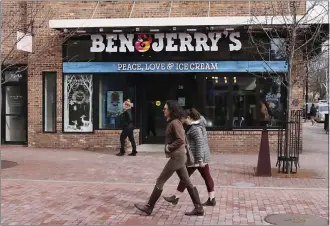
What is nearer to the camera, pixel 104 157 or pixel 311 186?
pixel 311 186

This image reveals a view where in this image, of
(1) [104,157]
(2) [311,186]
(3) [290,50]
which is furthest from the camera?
(1) [104,157]

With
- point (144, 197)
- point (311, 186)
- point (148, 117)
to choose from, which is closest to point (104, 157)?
point (148, 117)

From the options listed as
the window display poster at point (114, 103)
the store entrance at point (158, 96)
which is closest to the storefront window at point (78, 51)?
the window display poster at point (114, 103)

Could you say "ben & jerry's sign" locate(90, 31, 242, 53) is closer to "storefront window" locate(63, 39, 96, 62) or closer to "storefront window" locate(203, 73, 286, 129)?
"storefront window" locate(63, 39, 96, 62)

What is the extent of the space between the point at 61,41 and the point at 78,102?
211 cm

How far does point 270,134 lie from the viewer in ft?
49.6

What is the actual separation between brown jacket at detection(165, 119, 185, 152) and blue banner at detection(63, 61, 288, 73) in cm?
815

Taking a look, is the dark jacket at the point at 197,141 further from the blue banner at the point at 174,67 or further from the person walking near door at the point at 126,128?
the blue banner at the point at 174,67

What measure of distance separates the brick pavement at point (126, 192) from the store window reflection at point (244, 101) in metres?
2.11

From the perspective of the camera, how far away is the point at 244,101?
1532 centimetres

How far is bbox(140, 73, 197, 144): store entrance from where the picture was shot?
1633 centimetres

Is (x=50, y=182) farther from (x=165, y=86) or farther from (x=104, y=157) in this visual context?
(x=165, y=86)

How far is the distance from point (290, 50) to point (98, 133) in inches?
293

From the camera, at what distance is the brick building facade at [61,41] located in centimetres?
1544
